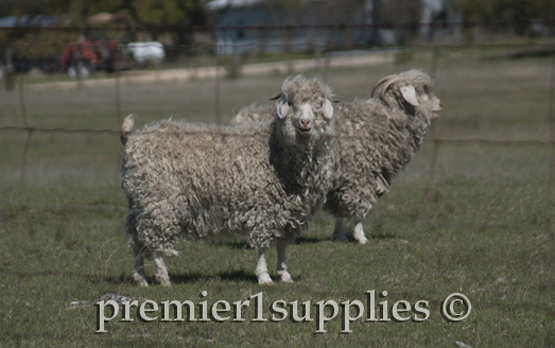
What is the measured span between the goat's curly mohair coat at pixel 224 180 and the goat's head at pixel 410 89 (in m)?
2.39

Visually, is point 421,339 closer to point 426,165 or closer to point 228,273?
point 228,273

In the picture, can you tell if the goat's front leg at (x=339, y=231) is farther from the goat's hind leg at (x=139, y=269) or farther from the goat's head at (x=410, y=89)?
the goat's hind leg at (x=139, y=269)

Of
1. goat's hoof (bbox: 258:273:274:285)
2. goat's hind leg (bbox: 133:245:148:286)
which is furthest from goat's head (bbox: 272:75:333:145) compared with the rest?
goat's hind leg (bbox: 133:245:148:286)

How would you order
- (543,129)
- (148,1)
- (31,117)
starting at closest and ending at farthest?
(543,129), (31,117), (148,1)

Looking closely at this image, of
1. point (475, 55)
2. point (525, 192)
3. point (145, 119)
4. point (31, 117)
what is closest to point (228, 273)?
point (525, 192)

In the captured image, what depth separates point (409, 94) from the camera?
25.2 feet

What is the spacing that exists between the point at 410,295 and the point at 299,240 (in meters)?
2.45

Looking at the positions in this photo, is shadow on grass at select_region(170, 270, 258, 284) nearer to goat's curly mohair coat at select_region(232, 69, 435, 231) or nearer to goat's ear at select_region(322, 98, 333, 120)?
goat's ear at select_region(322, 98, 333, 120)

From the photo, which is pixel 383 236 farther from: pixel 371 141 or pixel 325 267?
pixel 325 267

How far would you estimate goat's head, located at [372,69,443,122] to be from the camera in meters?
7.78

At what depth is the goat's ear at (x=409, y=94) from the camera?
301 inches

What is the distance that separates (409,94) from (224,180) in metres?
3.05

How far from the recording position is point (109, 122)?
20812mm

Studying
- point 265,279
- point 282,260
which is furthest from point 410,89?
point 265,279
